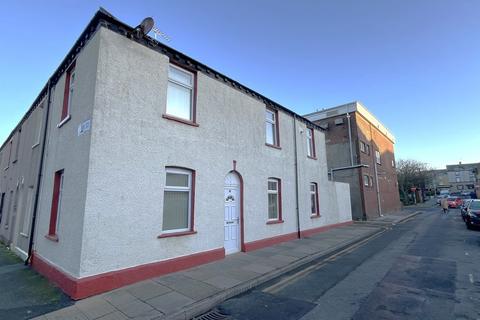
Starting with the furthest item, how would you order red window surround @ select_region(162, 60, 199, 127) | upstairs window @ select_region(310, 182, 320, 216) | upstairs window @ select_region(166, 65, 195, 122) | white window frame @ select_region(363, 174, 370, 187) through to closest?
white window frame @ select_region(363, 174, 370, 187)
upstairs window @ select_region(310, 182, 320, 216)
upstairs window @ select_region(166, 65, 195, 122)
red window surround @ select_region(162, 60, 199, 127)

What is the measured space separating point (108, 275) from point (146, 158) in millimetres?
2928

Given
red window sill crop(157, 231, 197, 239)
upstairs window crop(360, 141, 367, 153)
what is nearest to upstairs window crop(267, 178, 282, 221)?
red window sill crop(157, 231, 197, 239)

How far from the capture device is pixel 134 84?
22.6 ft

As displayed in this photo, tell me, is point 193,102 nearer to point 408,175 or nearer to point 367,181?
point 367,181

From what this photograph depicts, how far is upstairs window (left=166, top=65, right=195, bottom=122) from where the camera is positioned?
807 cm

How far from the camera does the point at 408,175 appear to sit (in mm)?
49438

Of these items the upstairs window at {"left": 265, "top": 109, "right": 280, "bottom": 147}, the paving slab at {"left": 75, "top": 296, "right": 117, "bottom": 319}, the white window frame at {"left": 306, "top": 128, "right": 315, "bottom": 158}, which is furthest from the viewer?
the white window frame at {"left": 306, "top": 128, "right": 315, "bottom": 158}

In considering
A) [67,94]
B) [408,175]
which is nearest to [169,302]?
[67,94]

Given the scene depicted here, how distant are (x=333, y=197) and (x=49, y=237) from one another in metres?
15.4

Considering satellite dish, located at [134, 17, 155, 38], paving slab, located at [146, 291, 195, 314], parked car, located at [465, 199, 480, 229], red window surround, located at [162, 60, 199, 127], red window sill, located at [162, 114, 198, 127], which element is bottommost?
paving slab, located at [146, 291, 195, 314]

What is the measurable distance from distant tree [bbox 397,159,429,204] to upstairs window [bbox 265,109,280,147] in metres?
44.5

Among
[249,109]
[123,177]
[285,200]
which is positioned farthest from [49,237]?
[285,200]

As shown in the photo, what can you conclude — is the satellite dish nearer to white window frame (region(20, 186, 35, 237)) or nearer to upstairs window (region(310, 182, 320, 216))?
white window frame (region(20, 186, 35, 237))

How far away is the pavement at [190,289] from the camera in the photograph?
15.3ft
